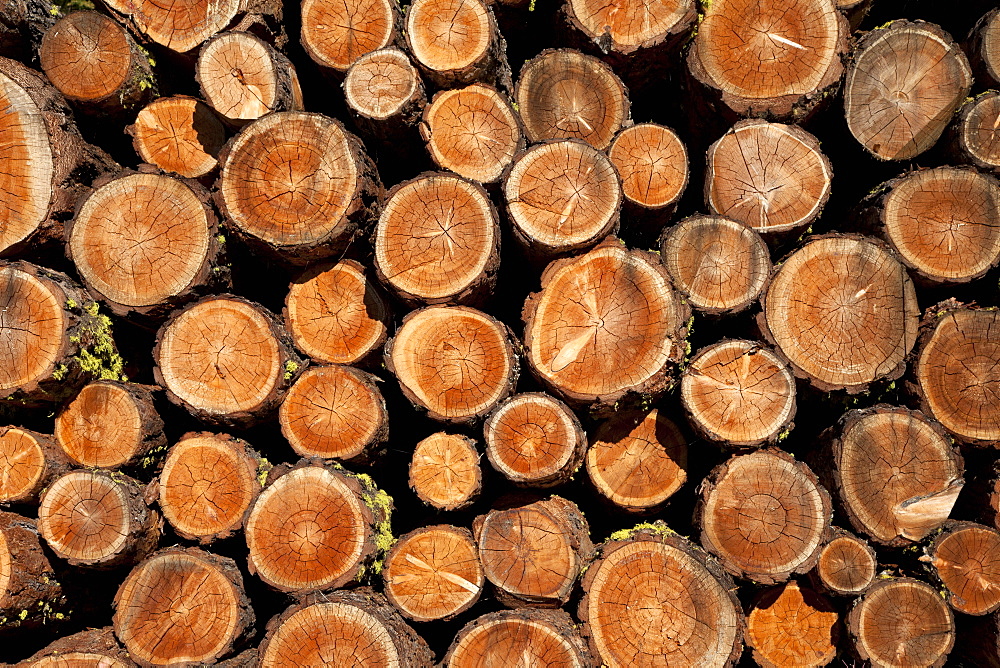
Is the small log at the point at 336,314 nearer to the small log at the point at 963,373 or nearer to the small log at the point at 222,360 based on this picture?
the small log at the point at 222,360

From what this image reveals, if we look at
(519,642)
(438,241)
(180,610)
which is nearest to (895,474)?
(519,642)

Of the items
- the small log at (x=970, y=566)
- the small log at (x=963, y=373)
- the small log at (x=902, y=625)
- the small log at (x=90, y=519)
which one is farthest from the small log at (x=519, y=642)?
the small log at (x=963, y=373)

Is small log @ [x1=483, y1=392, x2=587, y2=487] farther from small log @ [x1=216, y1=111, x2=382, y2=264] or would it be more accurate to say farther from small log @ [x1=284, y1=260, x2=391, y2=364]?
small log @ [x1=216, y1=111, x2=382, y2=264]

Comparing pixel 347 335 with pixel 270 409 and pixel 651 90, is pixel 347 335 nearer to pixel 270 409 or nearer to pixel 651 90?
pixel 270 409

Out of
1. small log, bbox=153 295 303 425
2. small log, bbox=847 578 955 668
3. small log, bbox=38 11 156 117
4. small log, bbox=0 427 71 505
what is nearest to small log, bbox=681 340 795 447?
small log, bbox=847 578 955 668

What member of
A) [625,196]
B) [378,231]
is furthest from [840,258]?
[378,231]
